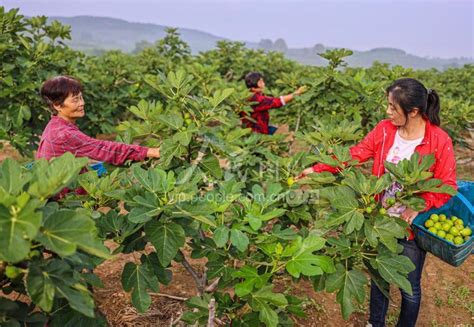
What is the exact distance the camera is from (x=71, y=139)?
2.19 m

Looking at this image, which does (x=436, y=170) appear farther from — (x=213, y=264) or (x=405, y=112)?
(x=213, y=264)

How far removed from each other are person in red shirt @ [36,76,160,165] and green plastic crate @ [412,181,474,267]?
1494mm

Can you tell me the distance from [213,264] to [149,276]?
288mm

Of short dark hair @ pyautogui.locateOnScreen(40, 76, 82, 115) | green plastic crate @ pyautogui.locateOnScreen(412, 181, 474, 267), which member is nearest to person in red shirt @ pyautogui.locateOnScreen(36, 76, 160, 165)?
short dark hair @ pyautogui.locateOnScreen(40, 76, 82, 115)

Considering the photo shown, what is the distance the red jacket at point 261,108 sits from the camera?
14.2 ft

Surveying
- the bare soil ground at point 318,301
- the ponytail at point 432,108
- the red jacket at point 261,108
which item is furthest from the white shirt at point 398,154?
the red jacket at point 261,108

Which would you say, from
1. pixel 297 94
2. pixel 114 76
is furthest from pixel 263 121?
pixel 114 76

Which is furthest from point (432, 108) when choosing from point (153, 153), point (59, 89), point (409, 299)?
point (59, 89)

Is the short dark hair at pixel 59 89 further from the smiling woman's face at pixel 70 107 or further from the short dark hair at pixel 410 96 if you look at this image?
the short dark hair at pixel 410 96

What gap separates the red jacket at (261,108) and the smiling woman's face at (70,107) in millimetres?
2049

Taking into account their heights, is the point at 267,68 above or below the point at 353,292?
above

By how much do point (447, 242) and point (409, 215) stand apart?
0.71 ft

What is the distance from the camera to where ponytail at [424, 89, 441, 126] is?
2248mm

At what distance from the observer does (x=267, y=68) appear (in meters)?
9.62
